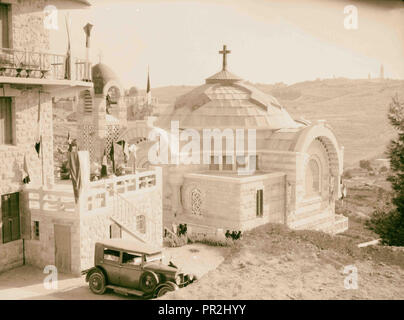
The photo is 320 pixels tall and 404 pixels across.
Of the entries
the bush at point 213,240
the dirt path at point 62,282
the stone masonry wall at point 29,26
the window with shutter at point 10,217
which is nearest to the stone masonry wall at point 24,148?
the window with shutter at point 10,217

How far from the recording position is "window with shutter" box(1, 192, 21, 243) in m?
15.6

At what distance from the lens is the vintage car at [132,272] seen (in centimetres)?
1289

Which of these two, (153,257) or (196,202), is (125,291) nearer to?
(153,257)

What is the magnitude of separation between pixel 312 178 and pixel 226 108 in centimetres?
661

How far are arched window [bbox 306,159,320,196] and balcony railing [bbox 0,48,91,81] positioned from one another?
15445mm

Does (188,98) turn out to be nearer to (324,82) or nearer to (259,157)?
(259,157)

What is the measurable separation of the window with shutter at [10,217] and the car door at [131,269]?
476 cm

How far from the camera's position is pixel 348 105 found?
9912cm

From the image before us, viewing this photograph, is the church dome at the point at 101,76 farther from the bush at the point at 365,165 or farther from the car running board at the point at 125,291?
the bush at the point at 365,165

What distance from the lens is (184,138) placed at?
2761cm

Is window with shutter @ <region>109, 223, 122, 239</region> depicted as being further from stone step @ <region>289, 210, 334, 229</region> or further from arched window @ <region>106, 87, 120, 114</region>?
arched window @ <region>106, 87, 120, 114</region>

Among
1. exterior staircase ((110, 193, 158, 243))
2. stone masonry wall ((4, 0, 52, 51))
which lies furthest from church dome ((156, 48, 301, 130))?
stone masonry wall ((4, 0, 52, 51))

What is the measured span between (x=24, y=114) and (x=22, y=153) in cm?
130
